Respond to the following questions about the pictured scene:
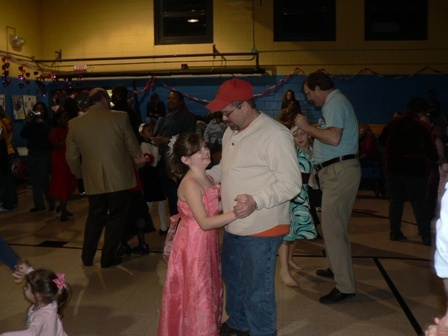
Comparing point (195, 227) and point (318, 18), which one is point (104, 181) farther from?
point (318, 18)

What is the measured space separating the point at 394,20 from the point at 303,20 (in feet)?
5.93

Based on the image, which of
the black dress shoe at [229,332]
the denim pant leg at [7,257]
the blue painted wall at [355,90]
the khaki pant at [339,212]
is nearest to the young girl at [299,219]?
the khaki pant at [339,212]

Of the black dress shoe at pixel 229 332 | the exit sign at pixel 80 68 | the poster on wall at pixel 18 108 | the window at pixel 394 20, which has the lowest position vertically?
the black dress shoe at pixel 229 332

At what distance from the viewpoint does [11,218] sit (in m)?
7.38

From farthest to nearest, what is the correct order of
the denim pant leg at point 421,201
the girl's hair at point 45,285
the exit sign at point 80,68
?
the exit sign at point 80,68
the denim pant leg at point 421,201
the girl's hair at point 45,285

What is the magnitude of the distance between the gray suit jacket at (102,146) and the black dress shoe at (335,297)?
2053 millimetres

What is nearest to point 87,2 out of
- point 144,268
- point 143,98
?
point 143,98

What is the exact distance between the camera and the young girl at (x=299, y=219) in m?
4.51

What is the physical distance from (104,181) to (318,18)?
7.47m

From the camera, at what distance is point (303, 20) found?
36.4 ft

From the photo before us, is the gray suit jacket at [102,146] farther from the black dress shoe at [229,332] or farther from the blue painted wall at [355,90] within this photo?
the blue painted wall at [355,90]

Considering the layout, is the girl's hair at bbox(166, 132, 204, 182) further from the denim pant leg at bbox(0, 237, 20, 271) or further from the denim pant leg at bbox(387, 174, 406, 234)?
the denim pant leg at bbox(387, 174, 406, 234)

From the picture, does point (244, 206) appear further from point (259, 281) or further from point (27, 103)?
point (27, 103)

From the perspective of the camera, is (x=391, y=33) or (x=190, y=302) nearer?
(x=190, y=302)
